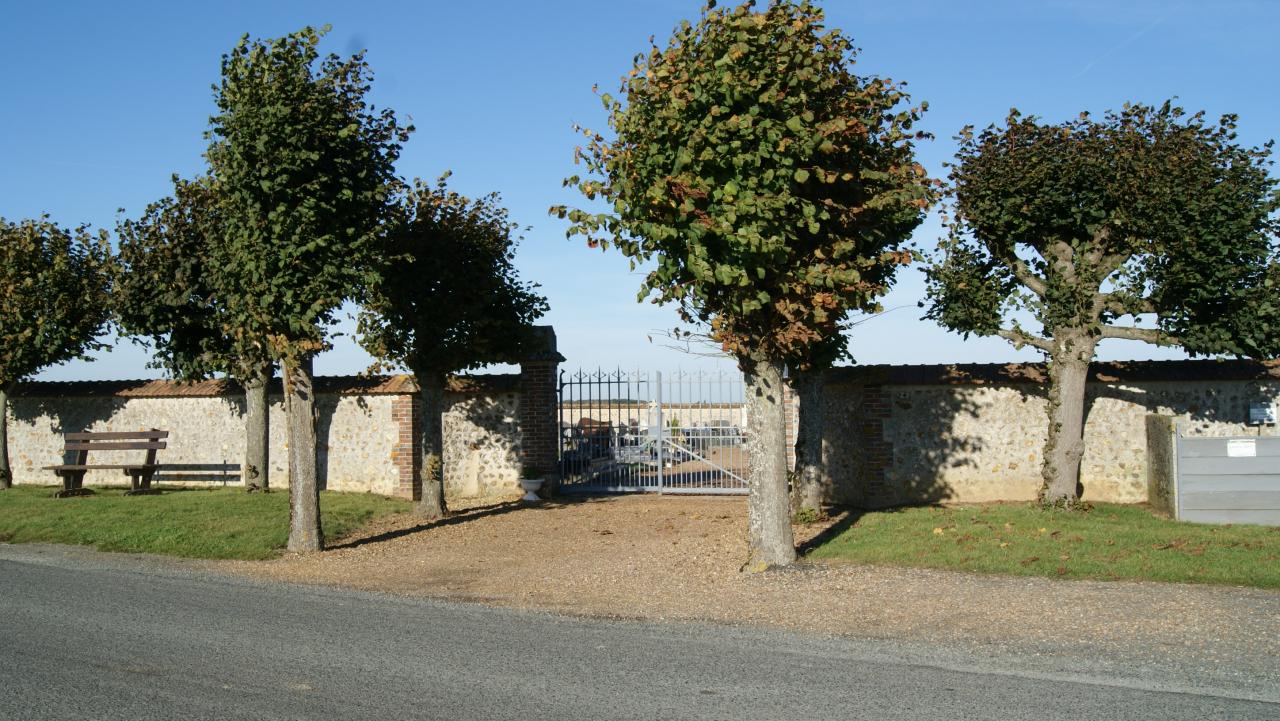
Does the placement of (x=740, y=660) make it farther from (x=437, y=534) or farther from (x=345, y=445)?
(x=345, y=445)

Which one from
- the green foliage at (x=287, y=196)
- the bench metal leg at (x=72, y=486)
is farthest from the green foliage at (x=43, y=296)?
the green foliage at (x=287, y=196)

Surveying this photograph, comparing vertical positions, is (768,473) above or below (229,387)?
below

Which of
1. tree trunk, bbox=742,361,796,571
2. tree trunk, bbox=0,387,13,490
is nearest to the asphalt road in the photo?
tree trunk, bbox=742,361,796,571

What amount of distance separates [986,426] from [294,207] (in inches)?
397

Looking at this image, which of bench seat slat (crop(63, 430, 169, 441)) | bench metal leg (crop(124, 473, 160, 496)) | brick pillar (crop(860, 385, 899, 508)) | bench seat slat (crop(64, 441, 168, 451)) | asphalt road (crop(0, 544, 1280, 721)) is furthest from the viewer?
bench seat slat (crop(63, 430, 169, 441))

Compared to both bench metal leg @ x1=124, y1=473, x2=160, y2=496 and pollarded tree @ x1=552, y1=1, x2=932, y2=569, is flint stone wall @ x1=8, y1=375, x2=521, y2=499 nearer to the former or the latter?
bench metal leg @ x1=124, y1=473, x2=160, y2=496

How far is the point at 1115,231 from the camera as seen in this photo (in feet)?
39.6

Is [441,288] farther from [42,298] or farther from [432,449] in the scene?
[42,298]

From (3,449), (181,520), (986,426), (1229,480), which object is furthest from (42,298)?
(1229,480)

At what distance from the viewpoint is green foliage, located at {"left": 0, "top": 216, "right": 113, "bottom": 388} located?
17.0m

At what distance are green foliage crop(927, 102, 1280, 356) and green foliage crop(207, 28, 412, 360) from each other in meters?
7.62

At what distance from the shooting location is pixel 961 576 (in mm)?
8516

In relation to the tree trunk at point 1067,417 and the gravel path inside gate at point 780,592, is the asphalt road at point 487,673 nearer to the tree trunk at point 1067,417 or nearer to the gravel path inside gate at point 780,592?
the gravel path inside gate at point 780,592

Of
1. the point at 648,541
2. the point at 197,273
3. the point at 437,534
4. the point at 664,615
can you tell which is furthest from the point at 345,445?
the point at 664,615
